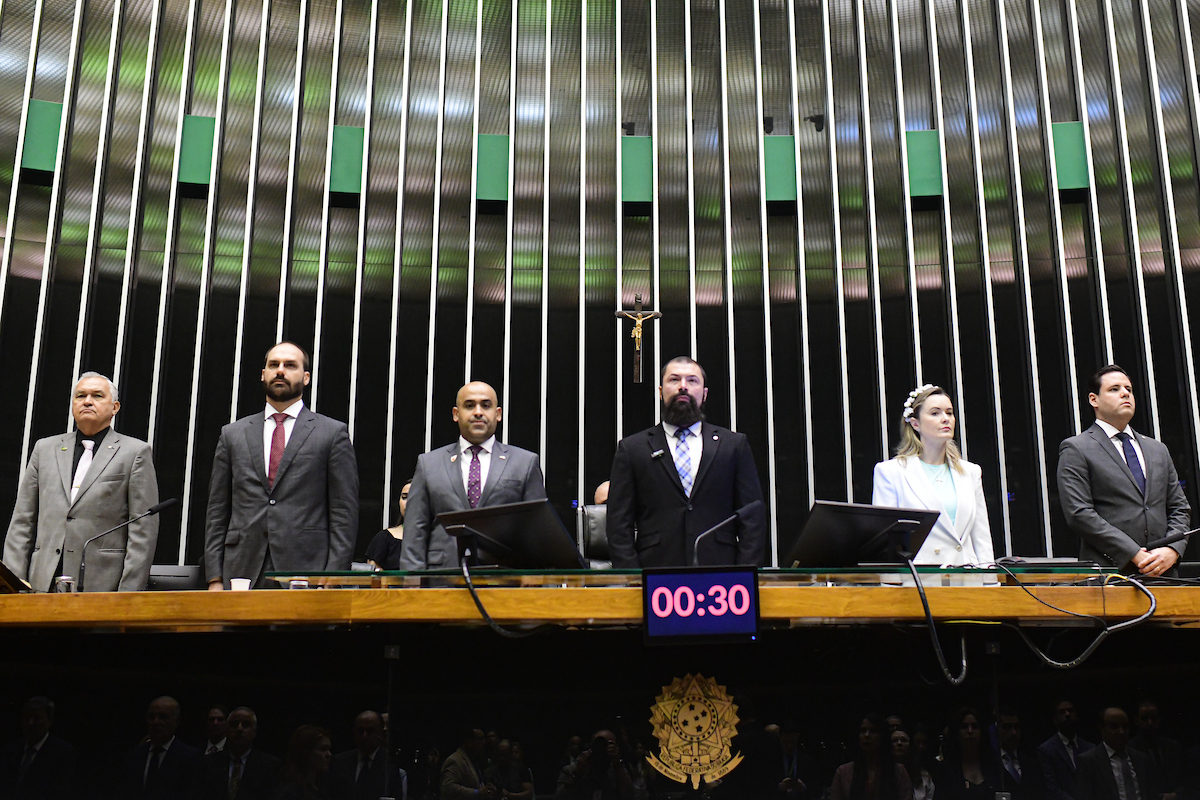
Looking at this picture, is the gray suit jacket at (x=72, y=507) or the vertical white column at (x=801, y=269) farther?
the vertical white column at (x=801, y=269)

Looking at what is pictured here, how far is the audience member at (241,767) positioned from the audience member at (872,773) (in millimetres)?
1138

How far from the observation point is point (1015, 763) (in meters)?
2.11

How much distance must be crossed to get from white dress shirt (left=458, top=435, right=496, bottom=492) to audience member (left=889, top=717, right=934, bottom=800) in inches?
61.1

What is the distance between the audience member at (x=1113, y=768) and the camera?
6.94 ft

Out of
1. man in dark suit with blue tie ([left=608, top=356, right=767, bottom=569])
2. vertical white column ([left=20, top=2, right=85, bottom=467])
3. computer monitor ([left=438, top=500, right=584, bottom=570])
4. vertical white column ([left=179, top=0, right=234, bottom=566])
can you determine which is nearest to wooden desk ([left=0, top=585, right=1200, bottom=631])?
computer monitor ([left=438, top=500, right=584, bottom=570])

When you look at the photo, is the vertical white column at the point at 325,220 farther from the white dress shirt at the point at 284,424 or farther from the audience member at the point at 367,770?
the audience member at the point at 367,770

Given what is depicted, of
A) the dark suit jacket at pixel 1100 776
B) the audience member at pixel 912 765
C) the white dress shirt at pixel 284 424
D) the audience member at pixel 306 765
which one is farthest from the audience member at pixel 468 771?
the white dress shirt at pixel 284 424

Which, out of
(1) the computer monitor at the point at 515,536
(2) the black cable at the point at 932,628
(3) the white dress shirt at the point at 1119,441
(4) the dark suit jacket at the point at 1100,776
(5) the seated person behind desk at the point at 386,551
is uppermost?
(3) the white dress shirt at the point at 1119,441

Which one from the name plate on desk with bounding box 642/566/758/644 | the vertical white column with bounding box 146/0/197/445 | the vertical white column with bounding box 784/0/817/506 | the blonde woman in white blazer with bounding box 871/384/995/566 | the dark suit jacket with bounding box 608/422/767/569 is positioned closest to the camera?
Result: the name plate on desk with bounding box 642/566/758/644

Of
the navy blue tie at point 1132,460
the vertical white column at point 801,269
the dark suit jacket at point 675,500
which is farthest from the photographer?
the vertical white column at point 801,269

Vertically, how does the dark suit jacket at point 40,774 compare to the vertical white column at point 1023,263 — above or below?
below

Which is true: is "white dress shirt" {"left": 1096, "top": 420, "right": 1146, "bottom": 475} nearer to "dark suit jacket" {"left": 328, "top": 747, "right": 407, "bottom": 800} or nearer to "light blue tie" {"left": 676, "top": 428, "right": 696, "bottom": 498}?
"light blue tie" {"left": 676, "top": 428, "right": 696, "bottom": 498}

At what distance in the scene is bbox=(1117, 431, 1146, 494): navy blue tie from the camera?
11.5ft

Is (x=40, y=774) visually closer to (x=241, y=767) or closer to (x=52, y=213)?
(x=241, y=767)
